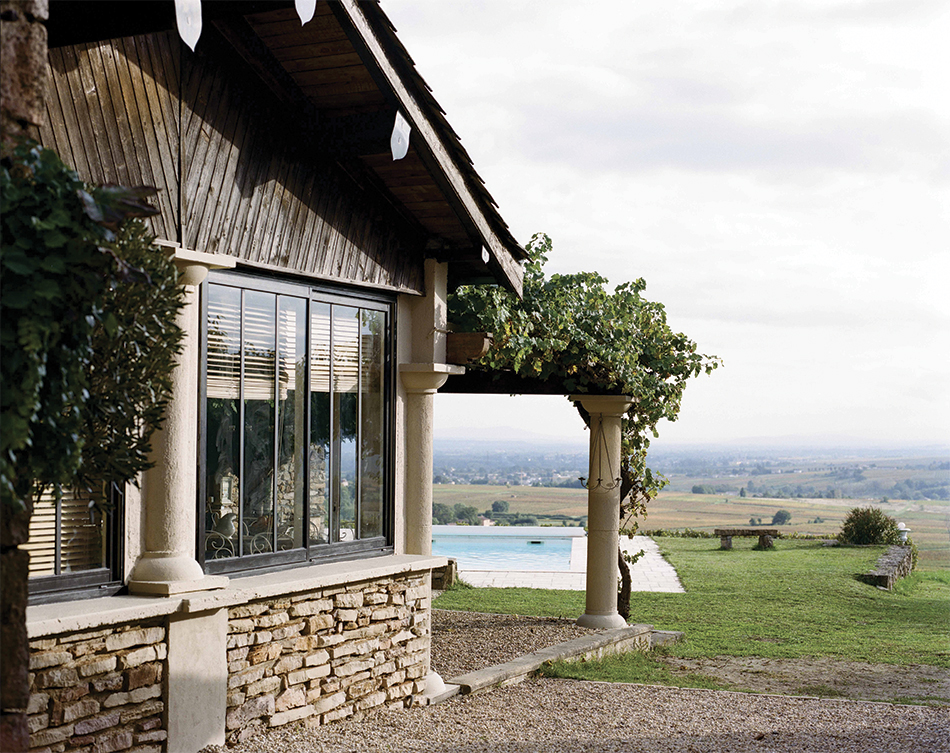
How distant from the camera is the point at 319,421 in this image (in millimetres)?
6688

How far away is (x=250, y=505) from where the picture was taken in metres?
6.06

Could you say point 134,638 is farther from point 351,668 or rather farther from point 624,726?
point 624,726

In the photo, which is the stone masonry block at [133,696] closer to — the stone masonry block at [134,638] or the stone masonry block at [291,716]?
the stone masonry block at [134,638]

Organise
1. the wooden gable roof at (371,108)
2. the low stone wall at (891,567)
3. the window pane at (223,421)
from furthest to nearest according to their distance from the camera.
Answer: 1. the low stone wall at (891,567)
2. the window pane at (223,421)
3. the wooden gable roof at (371,108)

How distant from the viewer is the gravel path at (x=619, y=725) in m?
5.95

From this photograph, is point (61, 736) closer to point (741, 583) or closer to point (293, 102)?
point (293, 102)

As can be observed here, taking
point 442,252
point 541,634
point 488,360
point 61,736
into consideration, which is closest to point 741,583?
point 541,634

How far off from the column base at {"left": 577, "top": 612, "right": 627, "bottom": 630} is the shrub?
14253mm

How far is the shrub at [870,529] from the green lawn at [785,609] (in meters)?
2.90

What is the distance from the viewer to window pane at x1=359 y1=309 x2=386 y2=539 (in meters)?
7.12

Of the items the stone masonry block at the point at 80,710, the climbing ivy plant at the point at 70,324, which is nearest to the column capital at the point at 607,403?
the stone masonry block at the point at 80,710

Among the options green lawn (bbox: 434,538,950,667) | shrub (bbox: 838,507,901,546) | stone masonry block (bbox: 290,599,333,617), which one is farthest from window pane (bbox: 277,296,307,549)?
shrub (bbox: 838,507,901,546)

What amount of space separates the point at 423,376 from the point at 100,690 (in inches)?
138

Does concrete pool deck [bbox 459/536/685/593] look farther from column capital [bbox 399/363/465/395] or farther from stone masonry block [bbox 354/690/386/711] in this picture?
stone masonry block [bbox 354/690/386/711]
